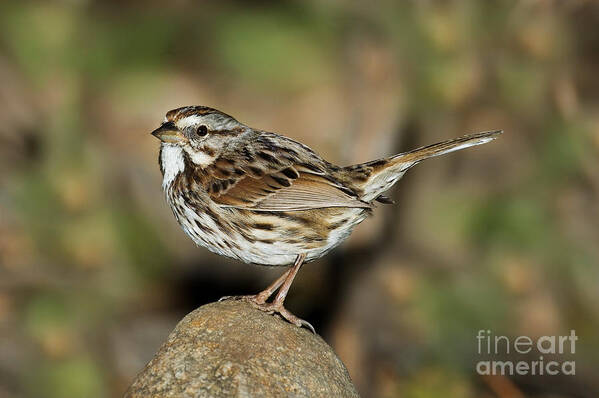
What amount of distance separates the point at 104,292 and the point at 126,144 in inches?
80.5

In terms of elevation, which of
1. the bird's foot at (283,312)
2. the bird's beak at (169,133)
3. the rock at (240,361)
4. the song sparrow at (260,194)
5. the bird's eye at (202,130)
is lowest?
the rock at (240,361)

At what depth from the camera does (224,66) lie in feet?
39.2

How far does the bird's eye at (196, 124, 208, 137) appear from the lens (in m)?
5.77

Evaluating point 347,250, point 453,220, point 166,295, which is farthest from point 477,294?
point 166,295

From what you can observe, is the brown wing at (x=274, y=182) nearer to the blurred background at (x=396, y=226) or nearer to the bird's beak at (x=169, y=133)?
the bird's beak at (x=169, y=133)

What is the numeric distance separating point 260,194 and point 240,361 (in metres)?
1.29

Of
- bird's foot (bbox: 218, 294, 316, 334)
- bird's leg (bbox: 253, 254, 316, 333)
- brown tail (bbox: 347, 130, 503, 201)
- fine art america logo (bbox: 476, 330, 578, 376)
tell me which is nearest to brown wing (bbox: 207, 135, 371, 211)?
brown tail (bbox: 347, 130, 503, 201)

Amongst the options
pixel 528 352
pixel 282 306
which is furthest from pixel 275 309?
pixel 528 352

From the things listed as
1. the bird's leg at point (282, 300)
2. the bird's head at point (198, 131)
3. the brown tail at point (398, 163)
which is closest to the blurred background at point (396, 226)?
the brown tail at point (398, 163)

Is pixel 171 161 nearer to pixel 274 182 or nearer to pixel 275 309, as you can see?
pixel 274 182

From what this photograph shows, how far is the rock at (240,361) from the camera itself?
4797 millimetres

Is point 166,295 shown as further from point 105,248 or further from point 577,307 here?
point 577,307

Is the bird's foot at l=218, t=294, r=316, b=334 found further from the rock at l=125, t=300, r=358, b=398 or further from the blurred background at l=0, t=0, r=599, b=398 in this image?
the blurred background at l=0, t=0, r=599, b=398

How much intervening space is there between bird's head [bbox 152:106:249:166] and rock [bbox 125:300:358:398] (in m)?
1.03
